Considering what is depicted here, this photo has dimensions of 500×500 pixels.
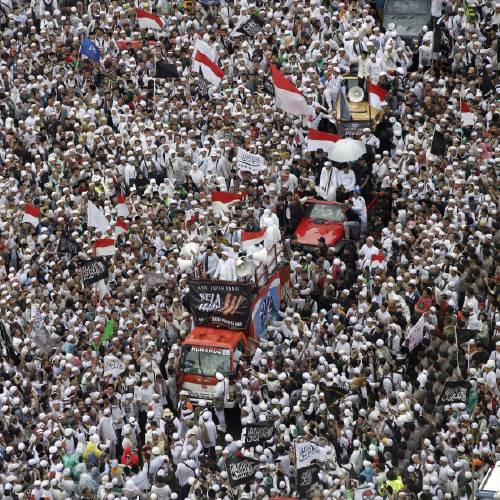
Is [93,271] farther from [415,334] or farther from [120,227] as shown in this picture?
[415,334]

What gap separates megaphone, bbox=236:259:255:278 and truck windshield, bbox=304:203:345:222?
353 cm

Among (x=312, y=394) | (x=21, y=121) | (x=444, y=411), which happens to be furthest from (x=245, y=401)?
(x=21, y=121)

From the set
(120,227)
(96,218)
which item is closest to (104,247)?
(120,227)

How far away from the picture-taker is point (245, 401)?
34938 mm

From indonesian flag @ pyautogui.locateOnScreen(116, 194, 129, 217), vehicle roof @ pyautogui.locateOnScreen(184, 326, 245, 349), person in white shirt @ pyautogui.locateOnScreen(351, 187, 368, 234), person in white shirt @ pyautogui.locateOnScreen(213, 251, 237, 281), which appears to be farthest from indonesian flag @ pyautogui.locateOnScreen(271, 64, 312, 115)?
vehicle roof @ pyautogui.locateOnScreen(184, 326, 245, 349)

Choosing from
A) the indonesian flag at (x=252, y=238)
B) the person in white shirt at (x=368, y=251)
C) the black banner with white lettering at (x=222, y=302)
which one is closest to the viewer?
the black banner with white lettering at (x=222, y=302)

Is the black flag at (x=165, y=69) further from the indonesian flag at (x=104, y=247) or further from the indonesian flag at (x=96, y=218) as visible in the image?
the indonesian flag at (x=104, y=247)

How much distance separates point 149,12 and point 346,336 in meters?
13.0

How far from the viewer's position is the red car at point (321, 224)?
39062mm

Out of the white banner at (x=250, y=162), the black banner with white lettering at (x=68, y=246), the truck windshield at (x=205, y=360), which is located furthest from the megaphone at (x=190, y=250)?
the white banner at (x=250, y=162)

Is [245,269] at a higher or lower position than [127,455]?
higher

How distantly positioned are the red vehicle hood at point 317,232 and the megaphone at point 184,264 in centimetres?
233

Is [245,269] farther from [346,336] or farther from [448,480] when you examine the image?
[448,480]

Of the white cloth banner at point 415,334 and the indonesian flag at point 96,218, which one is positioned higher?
the indonesian flag at point 96,218
